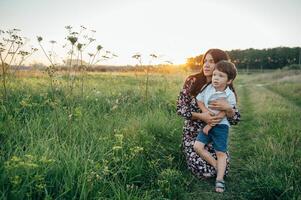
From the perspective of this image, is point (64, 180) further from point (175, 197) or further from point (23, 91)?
point (23, 91)

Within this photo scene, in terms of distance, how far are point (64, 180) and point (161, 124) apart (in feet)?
8.59

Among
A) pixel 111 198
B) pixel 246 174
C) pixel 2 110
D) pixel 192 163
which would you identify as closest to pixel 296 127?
pixel 246 174

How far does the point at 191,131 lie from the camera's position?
4.89m

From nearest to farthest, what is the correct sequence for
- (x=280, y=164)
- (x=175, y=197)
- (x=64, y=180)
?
(x=64, y=180), (x=175, y=197), (x=280, y=164)

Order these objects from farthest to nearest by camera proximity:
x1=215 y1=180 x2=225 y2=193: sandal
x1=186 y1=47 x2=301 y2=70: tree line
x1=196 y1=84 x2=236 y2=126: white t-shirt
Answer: x1=186 y1=47 x2=301 y2=70: tree line < x1=196 y1=84 x2=236 y2=126: white t-shirt < x1=215 y1=180 x2=225 y2=193: sandal

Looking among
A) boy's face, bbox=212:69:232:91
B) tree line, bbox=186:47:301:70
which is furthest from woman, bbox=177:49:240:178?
tree line, bbox=186:47:301:70

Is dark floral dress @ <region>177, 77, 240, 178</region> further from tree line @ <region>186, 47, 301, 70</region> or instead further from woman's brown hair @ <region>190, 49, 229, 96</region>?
tree line @ <region>186, 47, 301, 70</region>

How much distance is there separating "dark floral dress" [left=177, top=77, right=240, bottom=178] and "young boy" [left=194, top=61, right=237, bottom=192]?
0.11m

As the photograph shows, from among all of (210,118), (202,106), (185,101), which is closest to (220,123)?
(210,118)

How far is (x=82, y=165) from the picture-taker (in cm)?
326

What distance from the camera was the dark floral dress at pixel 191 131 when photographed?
14.8ft

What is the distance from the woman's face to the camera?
4.64m

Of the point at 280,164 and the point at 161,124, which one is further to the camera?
the point at 161,124

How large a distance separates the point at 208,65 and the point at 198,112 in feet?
2.49
